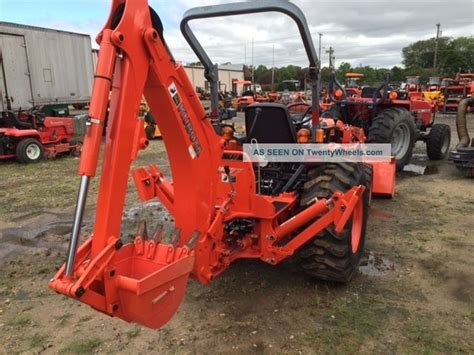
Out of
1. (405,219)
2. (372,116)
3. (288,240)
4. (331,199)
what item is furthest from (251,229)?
(372,116)

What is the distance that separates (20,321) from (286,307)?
2154 millimetres

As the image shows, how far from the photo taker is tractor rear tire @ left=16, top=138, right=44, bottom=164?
1006 centimetres

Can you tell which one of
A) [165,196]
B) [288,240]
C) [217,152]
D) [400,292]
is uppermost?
[217,152]

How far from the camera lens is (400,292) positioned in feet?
12.4

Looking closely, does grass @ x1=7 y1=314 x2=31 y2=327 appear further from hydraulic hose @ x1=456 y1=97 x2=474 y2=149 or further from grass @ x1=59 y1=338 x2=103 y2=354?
hydraulic hose @ x1=456 y1=97 x2=474 y2=149

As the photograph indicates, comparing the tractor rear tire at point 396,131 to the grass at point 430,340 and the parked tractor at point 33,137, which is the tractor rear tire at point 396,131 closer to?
the grass at point 430,340

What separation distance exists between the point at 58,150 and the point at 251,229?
862 cm

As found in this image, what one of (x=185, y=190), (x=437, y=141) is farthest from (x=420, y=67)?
(x=185, y=190)

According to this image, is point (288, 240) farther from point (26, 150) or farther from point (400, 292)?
point (26, 150)

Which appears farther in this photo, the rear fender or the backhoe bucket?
the rear fender

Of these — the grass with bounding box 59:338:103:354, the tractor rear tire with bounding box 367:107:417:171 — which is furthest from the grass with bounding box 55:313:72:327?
the tractor rear tire with bounding box 367:107:417:171

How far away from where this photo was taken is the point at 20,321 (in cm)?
342

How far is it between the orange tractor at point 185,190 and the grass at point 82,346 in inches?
35.0

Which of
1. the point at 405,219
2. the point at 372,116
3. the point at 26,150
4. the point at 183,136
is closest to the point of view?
the point at 183,136
